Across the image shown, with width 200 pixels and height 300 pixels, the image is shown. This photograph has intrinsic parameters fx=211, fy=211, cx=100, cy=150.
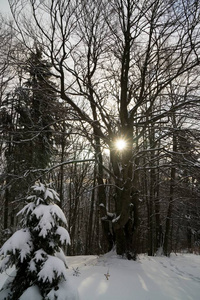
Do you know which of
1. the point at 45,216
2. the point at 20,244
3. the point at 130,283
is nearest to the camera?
the point at 20,244

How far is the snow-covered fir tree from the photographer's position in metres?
2.88

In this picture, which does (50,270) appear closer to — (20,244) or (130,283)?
(20,244)

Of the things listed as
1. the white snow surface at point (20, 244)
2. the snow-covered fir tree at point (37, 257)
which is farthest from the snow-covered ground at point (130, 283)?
the white snow surface at point (20, 244)

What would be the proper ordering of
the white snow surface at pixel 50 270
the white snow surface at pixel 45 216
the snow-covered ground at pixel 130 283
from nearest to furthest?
the white snow surface at pixel 50 270
the white snow surface at pixel 45 216
the snow-covered ground at pixel 130 283

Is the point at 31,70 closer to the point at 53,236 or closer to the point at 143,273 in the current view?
the point at 53,236

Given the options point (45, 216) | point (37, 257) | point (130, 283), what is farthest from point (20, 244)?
point (130, 283)

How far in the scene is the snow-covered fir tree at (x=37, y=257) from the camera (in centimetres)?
288

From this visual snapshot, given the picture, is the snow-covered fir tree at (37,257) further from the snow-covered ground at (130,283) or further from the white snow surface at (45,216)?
the snow-covered ground at (130,283)

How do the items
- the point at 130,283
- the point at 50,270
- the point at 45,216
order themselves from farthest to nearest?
the point at 130,283, the point at 45,216, the point at 50,270

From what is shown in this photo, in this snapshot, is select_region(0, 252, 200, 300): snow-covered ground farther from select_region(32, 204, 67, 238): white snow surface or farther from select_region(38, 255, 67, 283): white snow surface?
select_region(32, 204, 67, 238): white snow surface

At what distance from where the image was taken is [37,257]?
301cm

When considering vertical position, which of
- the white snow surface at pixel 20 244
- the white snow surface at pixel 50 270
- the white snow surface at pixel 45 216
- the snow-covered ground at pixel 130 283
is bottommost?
the snow-covered ground at pixel 130 283

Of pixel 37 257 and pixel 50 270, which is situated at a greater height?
pixel 37 257

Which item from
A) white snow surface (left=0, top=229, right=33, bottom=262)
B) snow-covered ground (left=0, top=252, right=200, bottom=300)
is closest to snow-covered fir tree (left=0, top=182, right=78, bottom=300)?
white snow surface (left=0, top=229, right=33, bottom=262)
